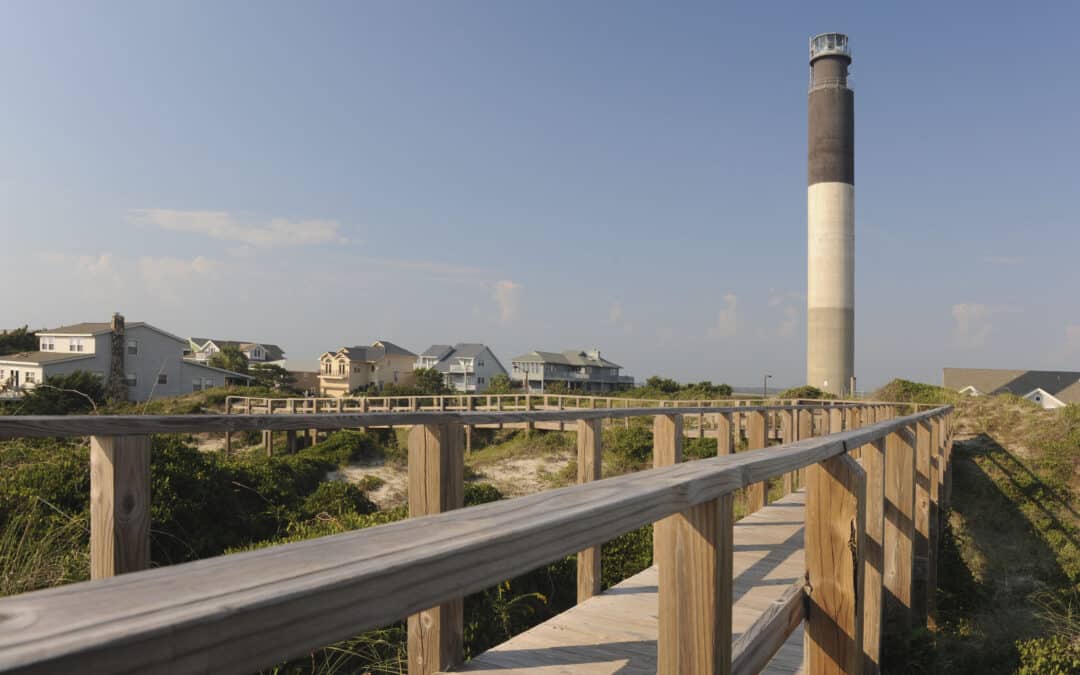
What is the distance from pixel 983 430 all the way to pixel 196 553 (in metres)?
23.8

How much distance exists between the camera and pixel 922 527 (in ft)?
25.1

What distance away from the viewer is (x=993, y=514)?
16875 mm

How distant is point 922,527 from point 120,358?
50928 mm

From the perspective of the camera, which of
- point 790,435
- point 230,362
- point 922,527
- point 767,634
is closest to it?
point 767,634

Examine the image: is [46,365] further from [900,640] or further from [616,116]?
[900,640]

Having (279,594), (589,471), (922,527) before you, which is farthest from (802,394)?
(279,594)

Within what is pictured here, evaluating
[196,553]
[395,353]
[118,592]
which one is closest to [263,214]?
[196,553]

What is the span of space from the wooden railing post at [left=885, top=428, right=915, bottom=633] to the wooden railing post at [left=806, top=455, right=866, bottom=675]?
2.50 meters

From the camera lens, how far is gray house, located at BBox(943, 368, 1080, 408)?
2318 inches

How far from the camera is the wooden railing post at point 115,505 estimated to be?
260 centimetres

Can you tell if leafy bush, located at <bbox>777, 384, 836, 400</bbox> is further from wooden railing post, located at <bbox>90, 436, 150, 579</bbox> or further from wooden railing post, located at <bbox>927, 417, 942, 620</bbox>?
wooden railing post, located at <bbox>90, 436, 150, 579</bbox>

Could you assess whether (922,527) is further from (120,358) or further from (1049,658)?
(120,358)

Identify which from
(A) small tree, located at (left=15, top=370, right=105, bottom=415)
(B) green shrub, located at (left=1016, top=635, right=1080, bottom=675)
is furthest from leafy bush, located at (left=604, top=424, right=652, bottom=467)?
(B) green shrub, located at (left=1016, top=635, right=1080, bottom=675)

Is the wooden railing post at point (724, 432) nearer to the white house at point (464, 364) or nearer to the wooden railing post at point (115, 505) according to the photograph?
the wooden railing post at point (115, 505)
